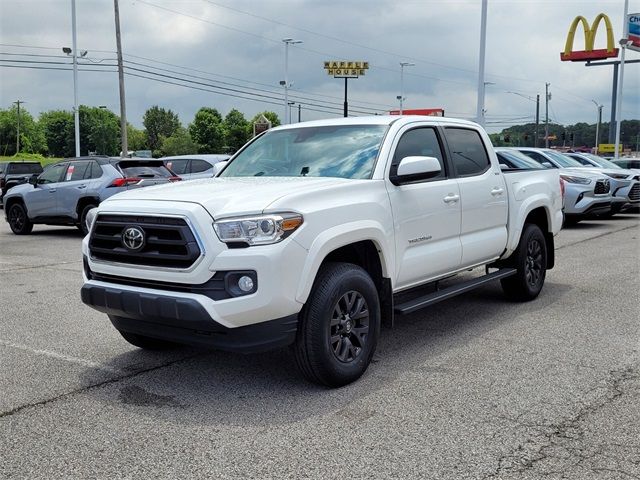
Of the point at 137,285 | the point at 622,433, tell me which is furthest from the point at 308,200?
the point at 622,433

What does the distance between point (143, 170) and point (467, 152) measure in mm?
9057

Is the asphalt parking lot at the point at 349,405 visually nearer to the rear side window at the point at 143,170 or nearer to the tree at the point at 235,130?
the rear side window at the point at 143,170

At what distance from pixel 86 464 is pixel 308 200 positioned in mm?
2067

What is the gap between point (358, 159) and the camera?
5.23 meters

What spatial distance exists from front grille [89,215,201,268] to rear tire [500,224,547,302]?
4118 millimetres

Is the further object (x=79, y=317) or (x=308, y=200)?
(x=79, y=317)

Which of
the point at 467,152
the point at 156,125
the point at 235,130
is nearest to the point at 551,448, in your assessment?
the point at 467,152

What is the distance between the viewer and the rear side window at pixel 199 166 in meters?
16.9

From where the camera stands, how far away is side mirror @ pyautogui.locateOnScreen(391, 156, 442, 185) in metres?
4.95

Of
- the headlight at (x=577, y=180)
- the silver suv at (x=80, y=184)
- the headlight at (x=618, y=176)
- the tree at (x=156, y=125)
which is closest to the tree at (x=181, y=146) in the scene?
the tree at (x=156, y=125)

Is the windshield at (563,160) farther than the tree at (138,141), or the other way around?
the tree at (138,141)

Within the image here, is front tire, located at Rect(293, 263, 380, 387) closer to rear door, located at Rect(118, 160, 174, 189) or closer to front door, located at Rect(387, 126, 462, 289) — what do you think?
front door, located at Rect(387, 126, 462, 289)

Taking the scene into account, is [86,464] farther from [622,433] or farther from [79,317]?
[79,317]

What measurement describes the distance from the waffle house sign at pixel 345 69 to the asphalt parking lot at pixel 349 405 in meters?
67.6
